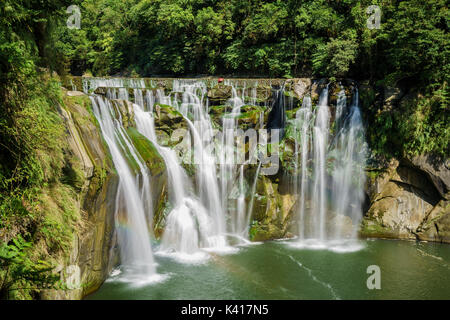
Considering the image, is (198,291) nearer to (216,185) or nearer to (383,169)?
(216,185)

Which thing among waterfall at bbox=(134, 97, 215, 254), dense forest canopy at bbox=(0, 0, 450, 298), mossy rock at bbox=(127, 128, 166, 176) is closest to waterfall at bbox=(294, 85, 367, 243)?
dense forest canopy at bbox=(0, 0, 450, 298)

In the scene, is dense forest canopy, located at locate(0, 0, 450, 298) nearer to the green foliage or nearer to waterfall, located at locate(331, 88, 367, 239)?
the green foliage

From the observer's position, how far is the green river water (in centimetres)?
804

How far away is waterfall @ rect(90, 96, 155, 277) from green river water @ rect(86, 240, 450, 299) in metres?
0.64

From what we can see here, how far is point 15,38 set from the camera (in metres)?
5.36

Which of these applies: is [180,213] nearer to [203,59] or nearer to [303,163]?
[303,163]

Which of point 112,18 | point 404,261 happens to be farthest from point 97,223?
point 112,18

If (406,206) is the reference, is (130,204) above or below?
above

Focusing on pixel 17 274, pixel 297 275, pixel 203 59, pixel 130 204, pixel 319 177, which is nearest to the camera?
pixel 17 274

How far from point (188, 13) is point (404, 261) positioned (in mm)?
24611

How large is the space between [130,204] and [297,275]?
5.34m

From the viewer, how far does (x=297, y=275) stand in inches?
367

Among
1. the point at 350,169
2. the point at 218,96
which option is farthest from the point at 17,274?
the point at 350,169
